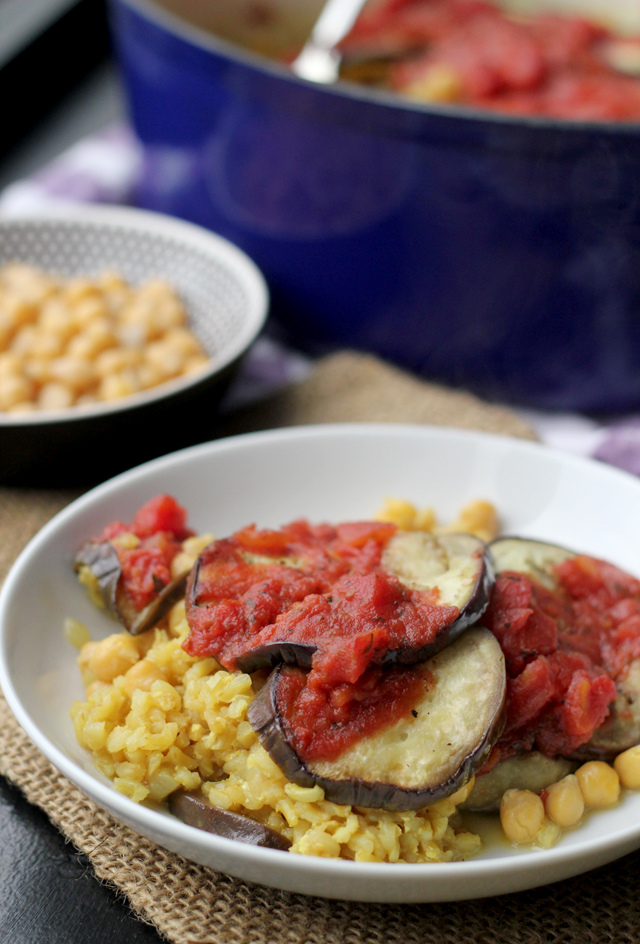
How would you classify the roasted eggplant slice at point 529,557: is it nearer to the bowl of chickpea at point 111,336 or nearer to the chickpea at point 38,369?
the bowl of chickpea at point 111,336

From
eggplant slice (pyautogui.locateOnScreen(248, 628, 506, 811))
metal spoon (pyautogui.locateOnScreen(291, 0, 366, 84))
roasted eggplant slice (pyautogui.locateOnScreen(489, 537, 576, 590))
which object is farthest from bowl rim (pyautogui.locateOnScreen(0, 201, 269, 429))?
eggplant slice (pyautogui.locateOnScreen(248, 628, 506, 811))

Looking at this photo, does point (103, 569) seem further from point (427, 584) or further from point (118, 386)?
point (118, 386)

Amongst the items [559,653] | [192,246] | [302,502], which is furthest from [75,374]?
[559,653]

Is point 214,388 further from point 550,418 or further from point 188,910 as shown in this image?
point 188,910

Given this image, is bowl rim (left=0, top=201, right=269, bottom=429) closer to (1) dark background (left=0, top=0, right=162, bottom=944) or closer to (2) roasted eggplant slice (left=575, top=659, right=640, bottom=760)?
(1) dark background (left=0, top=0, right=162, bottom=944)

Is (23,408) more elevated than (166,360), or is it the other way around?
(23,408)

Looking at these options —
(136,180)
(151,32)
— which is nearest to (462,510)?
(151,32)
